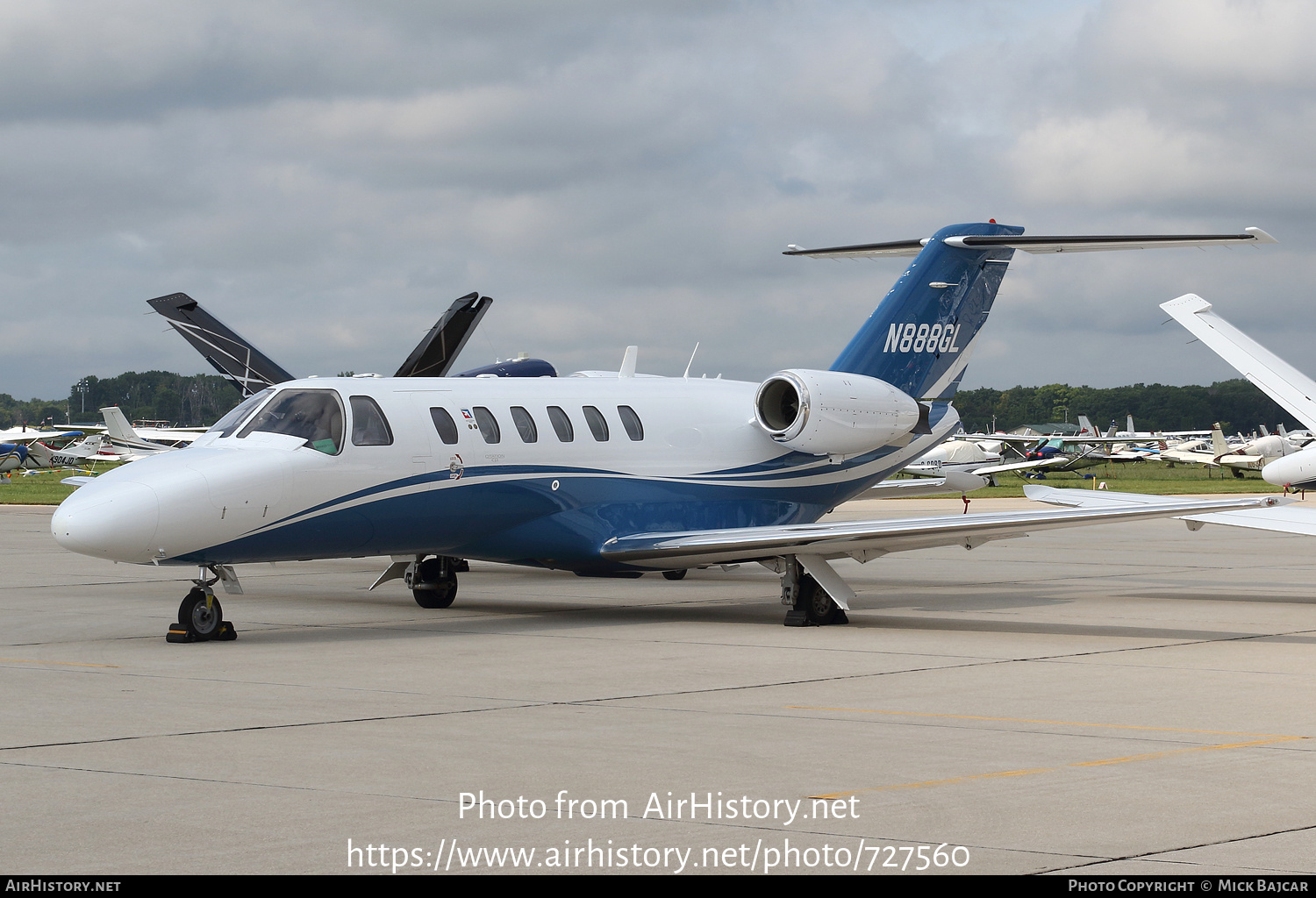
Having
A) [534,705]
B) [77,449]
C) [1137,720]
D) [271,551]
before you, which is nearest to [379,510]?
[271,551]

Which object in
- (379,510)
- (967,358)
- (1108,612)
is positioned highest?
(967,358)

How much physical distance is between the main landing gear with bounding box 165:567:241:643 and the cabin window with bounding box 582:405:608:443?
4858 millimetres

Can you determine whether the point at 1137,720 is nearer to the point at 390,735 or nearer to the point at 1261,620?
the point at 390,735

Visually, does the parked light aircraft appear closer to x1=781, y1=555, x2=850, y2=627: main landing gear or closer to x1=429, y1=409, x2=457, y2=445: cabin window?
x1=781, y1=555, x2=850, y2=627: main landing gear

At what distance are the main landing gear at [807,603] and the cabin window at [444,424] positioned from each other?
406cm

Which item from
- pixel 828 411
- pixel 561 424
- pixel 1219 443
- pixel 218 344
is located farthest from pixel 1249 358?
pixel 1219 443

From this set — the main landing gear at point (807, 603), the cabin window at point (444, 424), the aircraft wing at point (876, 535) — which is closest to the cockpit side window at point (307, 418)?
the cabin window at point (444, 424)

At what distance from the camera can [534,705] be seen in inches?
418

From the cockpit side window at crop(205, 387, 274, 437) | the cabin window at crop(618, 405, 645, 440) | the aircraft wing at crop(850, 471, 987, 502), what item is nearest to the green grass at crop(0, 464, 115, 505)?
the aircraft wing at crop(850, 471, 987, 502)

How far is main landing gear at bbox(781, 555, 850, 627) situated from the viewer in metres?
16.5

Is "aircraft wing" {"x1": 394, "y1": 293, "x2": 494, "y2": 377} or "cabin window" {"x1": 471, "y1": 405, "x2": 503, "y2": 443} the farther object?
"aircraft wing" {"x1": 394, "y1": 293, "x2": 494, "y2": 377}

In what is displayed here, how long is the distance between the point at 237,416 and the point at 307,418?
0.76 metres
